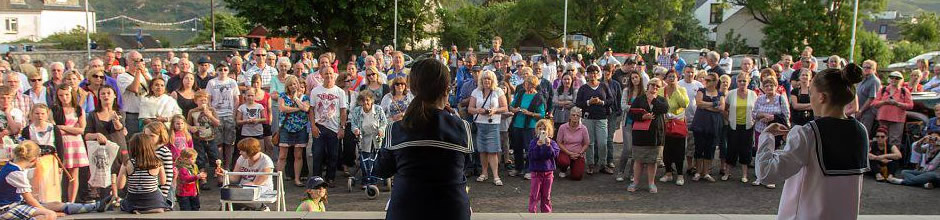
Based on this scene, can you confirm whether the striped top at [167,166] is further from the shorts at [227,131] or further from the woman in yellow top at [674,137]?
the woman in yellow top at [674,137]

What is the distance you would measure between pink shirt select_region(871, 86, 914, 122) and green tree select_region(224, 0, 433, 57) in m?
27.7

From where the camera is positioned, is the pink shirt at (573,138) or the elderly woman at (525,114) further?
the elderly woman at (525,114)

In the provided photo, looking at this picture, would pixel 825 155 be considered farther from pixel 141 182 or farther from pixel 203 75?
pixel 203 75

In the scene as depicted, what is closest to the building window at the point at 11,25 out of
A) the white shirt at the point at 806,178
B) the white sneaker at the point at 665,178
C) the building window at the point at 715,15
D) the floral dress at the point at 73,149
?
the building window at the point at 715,15

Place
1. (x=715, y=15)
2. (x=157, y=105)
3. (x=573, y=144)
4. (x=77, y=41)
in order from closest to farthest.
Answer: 1. (x=157, y=105)
2. (x=573, y=144)
3. (x=77, y=41)
4. (x=715, y=15)

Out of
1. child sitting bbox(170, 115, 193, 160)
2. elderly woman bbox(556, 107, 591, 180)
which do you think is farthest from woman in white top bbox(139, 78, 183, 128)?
elderly woman bbox(556, 107, 591, 180)

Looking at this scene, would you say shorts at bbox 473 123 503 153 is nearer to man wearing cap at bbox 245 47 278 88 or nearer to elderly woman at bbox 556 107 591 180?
elderly woman at bbox 556 107 591 180

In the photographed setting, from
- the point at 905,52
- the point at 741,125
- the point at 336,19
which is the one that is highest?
the point at 336,19

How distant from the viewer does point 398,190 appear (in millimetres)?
3449

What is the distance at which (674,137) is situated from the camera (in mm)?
9062

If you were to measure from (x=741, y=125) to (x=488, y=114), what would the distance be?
3.26 m

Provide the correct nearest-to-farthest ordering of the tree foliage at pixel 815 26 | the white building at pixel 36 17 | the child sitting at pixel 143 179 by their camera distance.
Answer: the child sitting at pixel 143 179 < the tree foliage at pixel 815 26 < the white building at pixel 36 17

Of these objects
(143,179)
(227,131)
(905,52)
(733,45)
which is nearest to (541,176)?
(143,179)

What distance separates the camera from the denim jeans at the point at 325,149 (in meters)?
8.88
